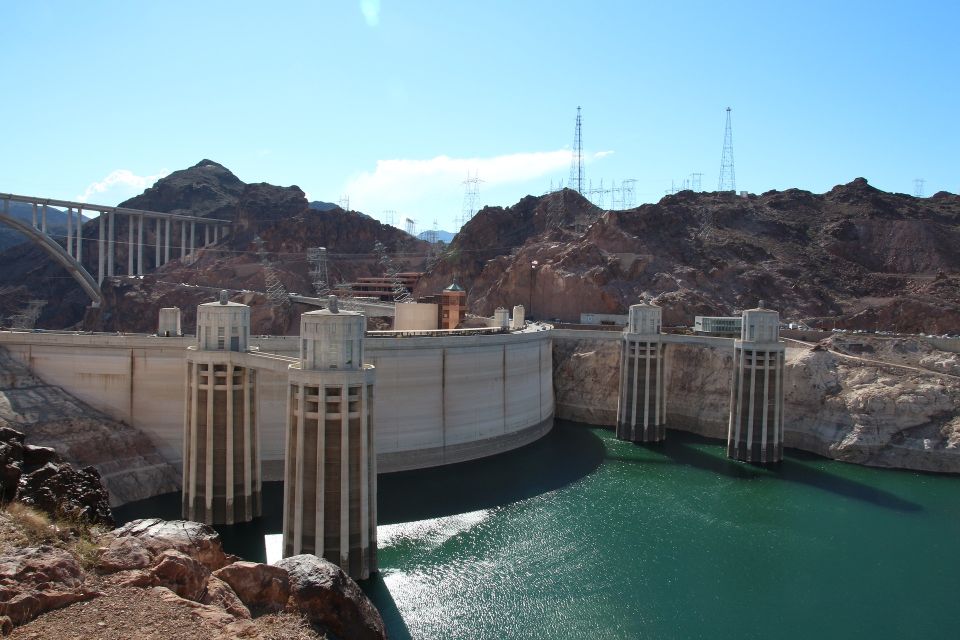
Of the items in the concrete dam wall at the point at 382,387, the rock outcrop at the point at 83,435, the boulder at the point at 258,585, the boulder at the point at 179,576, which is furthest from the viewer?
the concrete dam wall at the point at 382,387

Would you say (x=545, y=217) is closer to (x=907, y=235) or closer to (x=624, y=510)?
(x=907, y=235)

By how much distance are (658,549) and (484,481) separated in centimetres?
1326

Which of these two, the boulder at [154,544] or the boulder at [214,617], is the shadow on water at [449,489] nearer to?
the boulder at [154,544]

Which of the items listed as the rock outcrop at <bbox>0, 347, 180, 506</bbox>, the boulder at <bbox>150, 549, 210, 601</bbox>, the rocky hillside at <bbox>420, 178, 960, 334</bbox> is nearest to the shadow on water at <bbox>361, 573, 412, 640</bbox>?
the boulder at <bbox>150, 549, 210, 601</bbox>

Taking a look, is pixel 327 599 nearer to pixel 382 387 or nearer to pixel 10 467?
pixel 10 467

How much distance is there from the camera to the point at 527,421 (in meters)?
56.7

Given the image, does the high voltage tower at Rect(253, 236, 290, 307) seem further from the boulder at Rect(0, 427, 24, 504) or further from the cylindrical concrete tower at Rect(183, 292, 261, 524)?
the boulder at Rect(0, 427, 24, 504)

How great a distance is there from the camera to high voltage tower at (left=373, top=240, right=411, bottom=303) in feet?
355

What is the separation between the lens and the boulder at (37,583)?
1296cm

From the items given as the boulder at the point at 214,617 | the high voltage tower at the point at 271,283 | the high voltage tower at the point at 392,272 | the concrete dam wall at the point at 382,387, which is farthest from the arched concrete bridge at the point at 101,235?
the boulder at the point at 214,617

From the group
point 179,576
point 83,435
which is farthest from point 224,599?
point 83,435

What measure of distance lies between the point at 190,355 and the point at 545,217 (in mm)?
83328

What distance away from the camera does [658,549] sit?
35.3 metres

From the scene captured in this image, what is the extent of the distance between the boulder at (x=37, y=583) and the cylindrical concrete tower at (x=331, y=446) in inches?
556
